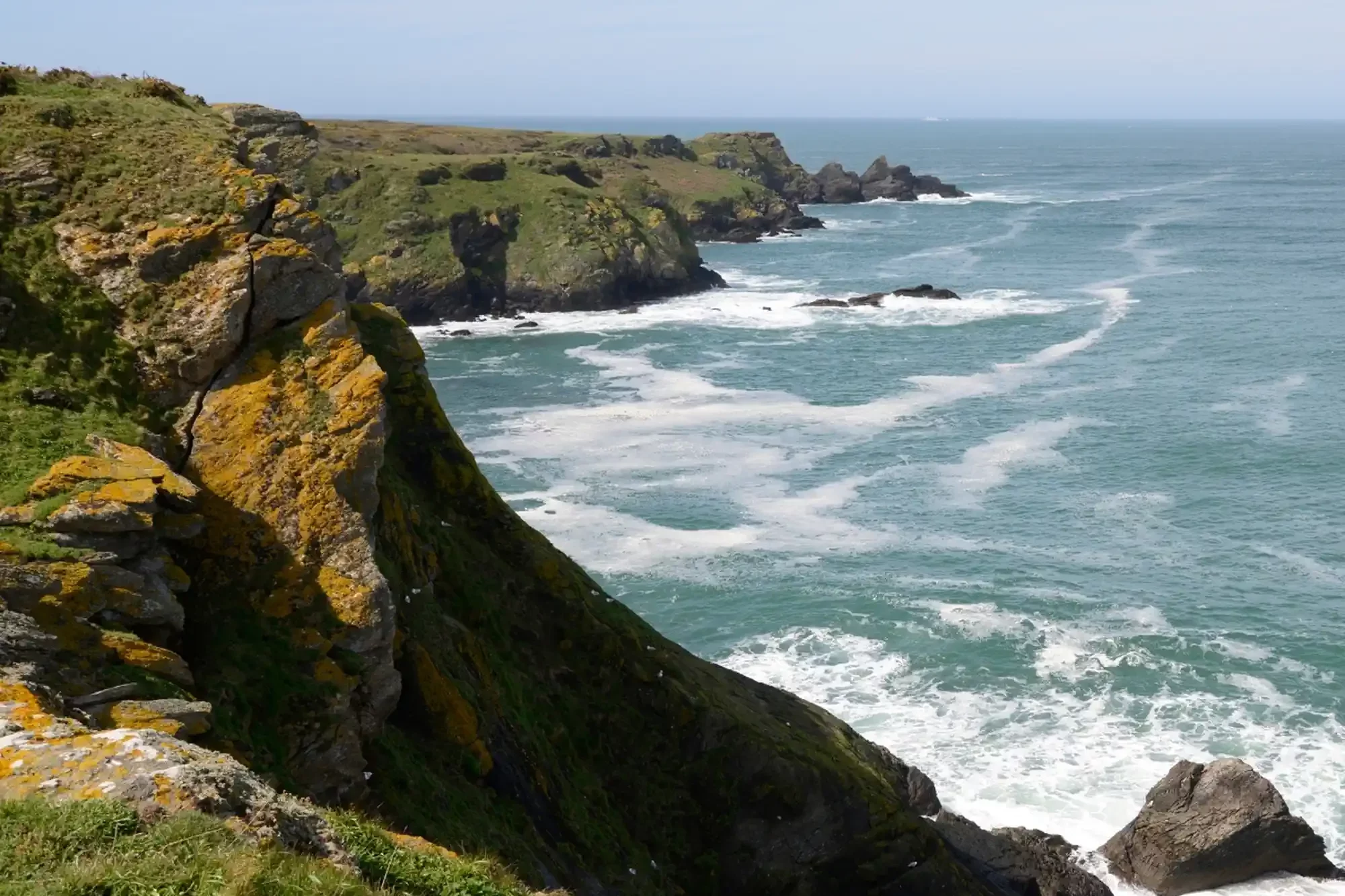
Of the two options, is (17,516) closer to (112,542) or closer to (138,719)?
(112,542)

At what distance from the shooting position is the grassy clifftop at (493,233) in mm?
102688

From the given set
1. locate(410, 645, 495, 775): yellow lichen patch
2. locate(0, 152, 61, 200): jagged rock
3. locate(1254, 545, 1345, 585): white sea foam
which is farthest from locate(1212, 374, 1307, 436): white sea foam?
locate(0, 152, 61, 200): jagged rock

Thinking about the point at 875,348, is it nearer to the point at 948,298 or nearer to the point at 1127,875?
the point at 948,298

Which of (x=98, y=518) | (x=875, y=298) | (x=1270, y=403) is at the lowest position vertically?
(x=1270, y=403)

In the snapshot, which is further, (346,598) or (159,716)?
(346,598)

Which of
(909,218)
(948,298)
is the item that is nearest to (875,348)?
(948,298)

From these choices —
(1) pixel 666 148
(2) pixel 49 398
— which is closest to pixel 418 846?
(2) pixel 49 398

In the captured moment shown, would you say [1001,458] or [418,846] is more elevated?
[418,846]

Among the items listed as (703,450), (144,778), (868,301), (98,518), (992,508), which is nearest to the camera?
(144,778)

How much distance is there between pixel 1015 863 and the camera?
25484mm

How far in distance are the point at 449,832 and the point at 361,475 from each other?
5109mm

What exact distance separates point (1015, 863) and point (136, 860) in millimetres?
20631

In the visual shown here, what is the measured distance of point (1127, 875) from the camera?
27.8 meters

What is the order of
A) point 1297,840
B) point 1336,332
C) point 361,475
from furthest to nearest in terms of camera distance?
point 1336,332, point 1297,840, point 361,475
